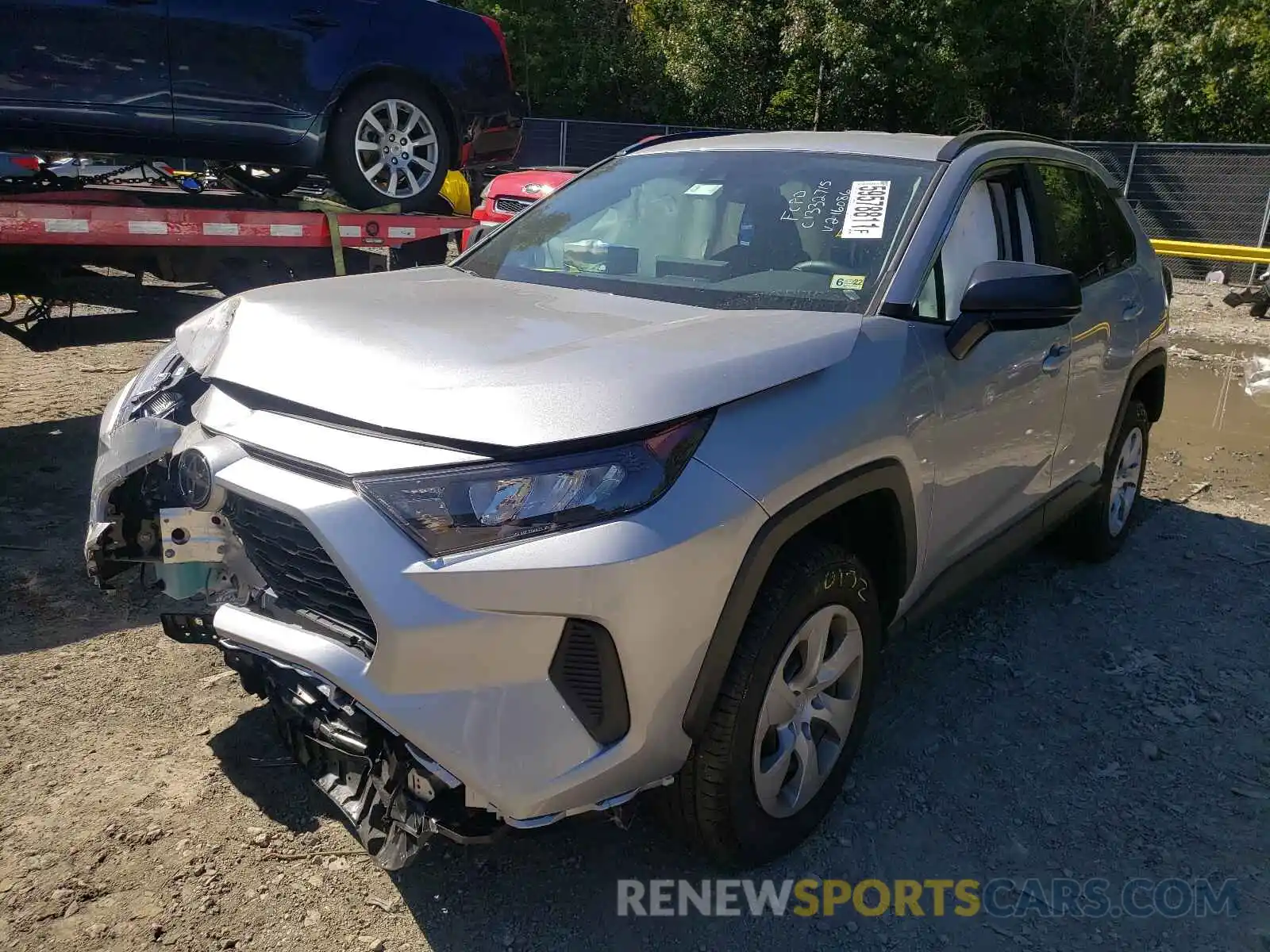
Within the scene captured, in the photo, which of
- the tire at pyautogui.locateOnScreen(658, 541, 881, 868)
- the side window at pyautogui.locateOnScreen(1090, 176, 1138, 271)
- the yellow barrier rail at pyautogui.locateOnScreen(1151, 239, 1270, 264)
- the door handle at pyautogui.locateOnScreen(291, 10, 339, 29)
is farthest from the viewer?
the yellow barrier rail at pyautogui.locateOnScreen(1151, 239, 1270, 264)

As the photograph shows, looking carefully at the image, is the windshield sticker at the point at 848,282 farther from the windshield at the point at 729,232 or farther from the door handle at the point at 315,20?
the door handle at the point at 315,20

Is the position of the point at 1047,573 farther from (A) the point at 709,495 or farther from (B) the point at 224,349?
(B) the point at 224,349

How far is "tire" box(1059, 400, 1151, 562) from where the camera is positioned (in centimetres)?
448

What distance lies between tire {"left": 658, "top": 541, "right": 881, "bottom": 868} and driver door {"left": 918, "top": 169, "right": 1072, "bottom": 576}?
509 millimetres

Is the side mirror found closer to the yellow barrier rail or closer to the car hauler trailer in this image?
the car hauler trailer

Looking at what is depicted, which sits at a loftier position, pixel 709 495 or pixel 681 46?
pixel 681 46

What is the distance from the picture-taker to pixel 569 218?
12.0 feet

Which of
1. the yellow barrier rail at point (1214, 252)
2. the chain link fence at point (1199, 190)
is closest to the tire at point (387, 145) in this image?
the yellow barrier rail at point (1214, 252)

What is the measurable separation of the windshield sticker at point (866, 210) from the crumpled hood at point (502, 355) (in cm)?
45

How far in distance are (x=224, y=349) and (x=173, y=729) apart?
1.32 meters

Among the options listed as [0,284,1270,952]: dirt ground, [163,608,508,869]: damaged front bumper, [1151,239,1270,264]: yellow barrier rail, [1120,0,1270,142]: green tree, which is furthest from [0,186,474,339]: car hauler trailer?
[1120,0,1270,142]: green tree

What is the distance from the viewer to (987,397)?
3.12 metres

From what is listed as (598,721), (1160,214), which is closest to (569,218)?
(598,721)

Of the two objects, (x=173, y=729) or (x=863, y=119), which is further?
(x=863, y=119)
